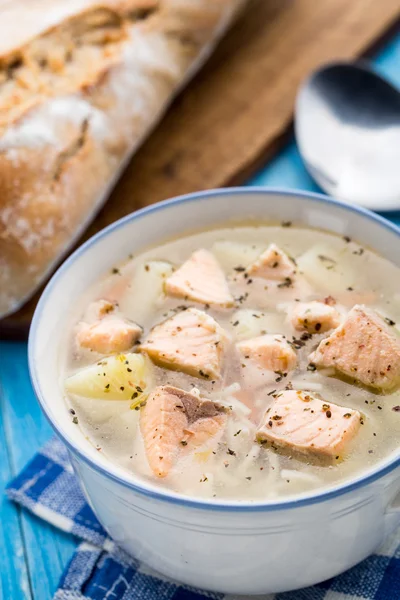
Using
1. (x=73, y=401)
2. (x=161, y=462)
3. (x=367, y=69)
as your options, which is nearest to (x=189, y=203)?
(x=73, y=401)

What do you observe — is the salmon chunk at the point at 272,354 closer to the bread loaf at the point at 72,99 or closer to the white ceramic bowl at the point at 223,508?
the white ceramic bowl at the point at 223,508

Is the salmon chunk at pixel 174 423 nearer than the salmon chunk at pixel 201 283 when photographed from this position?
Yes

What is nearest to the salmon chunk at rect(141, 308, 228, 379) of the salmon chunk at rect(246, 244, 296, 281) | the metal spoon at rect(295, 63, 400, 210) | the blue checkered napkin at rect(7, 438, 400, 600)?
the salmon chunk at rect(246, 244, 296, 281)

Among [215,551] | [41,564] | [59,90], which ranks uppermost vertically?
[215,551]

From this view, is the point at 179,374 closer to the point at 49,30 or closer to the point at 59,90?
the point at 59,90

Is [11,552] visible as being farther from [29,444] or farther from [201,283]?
[201,283]

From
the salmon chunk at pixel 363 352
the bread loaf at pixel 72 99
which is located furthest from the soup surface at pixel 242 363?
the bread loaf at pixel 72 99

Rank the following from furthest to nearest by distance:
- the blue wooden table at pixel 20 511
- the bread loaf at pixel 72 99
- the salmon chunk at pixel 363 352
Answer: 1. the bread loaf at pixel 72 99
2. the blue wooden table at pixel 20 511
3. the salmon chunk at pixel 363 352
